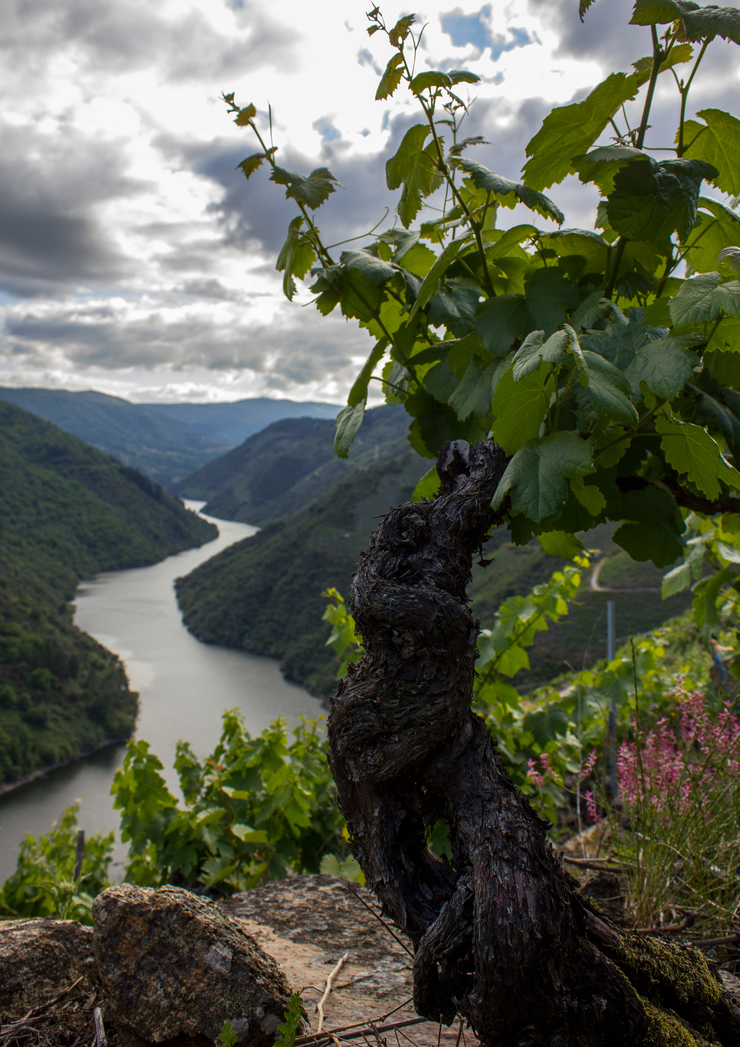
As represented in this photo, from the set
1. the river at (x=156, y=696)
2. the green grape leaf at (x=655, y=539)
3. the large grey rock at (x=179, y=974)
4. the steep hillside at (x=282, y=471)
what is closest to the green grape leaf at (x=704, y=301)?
the green grape leaf at (x=655, y=539)

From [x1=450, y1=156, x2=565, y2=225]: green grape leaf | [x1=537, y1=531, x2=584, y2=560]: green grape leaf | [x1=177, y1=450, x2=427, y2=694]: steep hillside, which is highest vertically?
[x1=450, y1=156, x2=565, y2=225]: green grape leaf

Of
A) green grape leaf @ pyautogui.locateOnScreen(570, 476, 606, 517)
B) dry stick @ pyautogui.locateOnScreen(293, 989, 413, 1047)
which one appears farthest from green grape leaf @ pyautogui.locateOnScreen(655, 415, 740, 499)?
dry stick @ pyautogui.locateOnScreen(293, 989, 413, 1047)

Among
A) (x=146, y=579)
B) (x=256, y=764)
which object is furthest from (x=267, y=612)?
(x=256, y=764)

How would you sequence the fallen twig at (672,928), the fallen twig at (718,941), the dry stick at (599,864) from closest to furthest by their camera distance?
the fallen twig at (718,941), the fallen twig at (672,928), the dry stick at (599,864)

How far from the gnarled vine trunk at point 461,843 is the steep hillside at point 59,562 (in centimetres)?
5407

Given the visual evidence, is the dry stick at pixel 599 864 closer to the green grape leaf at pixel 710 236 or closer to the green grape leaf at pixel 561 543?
the green grape leaf at pixel 561 543

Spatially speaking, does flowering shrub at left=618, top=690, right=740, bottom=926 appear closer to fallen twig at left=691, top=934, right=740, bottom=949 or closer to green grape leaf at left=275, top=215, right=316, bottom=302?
fallen twig at left=691, top=934, right=740, bottom=949

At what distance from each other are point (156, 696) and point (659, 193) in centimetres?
5830

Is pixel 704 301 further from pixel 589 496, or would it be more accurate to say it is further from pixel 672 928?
pixel 672 928

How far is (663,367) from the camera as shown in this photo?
42.4 inches

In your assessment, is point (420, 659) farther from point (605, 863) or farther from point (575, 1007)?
point (605, 863)

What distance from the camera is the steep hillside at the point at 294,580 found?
2453 inches

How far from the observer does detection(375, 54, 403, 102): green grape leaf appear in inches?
51.1

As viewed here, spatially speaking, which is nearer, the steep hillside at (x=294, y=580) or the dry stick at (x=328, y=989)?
the dry stick at (x=328, y=989)
